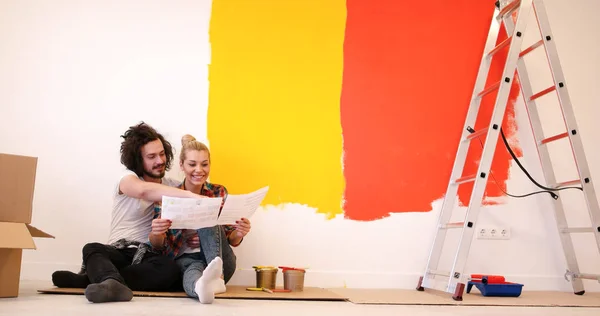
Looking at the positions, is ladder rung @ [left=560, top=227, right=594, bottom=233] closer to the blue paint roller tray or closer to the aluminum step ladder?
the aluminum step ladder

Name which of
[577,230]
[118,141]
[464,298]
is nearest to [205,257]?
[118,141]

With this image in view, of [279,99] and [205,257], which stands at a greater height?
[279,99]

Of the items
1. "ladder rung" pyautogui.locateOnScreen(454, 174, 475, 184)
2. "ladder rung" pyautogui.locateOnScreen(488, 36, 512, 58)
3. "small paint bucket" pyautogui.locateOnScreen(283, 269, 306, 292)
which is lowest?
"small paint bucket" pyautogui.locateOnScreen(283, 269, 306, 292)

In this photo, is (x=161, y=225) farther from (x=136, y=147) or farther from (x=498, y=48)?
(x=498, y=48)

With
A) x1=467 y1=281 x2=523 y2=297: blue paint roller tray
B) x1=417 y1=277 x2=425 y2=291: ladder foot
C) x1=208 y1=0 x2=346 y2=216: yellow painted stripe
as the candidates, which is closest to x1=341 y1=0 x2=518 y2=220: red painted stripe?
x1=208 y1=0 x2=346 y2=216: yellow painted stripe

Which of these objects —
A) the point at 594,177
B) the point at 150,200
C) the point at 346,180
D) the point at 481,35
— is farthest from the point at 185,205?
the point at 594,177

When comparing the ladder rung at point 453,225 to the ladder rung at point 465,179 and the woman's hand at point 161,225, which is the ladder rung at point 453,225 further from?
the woman's hand at point 161,225

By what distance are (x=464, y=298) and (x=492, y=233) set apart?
0.68 metres

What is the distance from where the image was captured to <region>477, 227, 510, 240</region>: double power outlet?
10.5ft

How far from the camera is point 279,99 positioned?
3137 mm

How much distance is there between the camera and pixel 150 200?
2461 millimetres

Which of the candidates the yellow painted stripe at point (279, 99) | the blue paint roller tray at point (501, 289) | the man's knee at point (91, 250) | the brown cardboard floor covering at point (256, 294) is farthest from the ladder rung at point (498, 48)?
the man's knee at point (91, 250)

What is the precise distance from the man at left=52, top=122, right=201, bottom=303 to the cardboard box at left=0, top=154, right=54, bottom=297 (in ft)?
0.87

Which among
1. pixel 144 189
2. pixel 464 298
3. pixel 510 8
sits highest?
pixel 510 8
